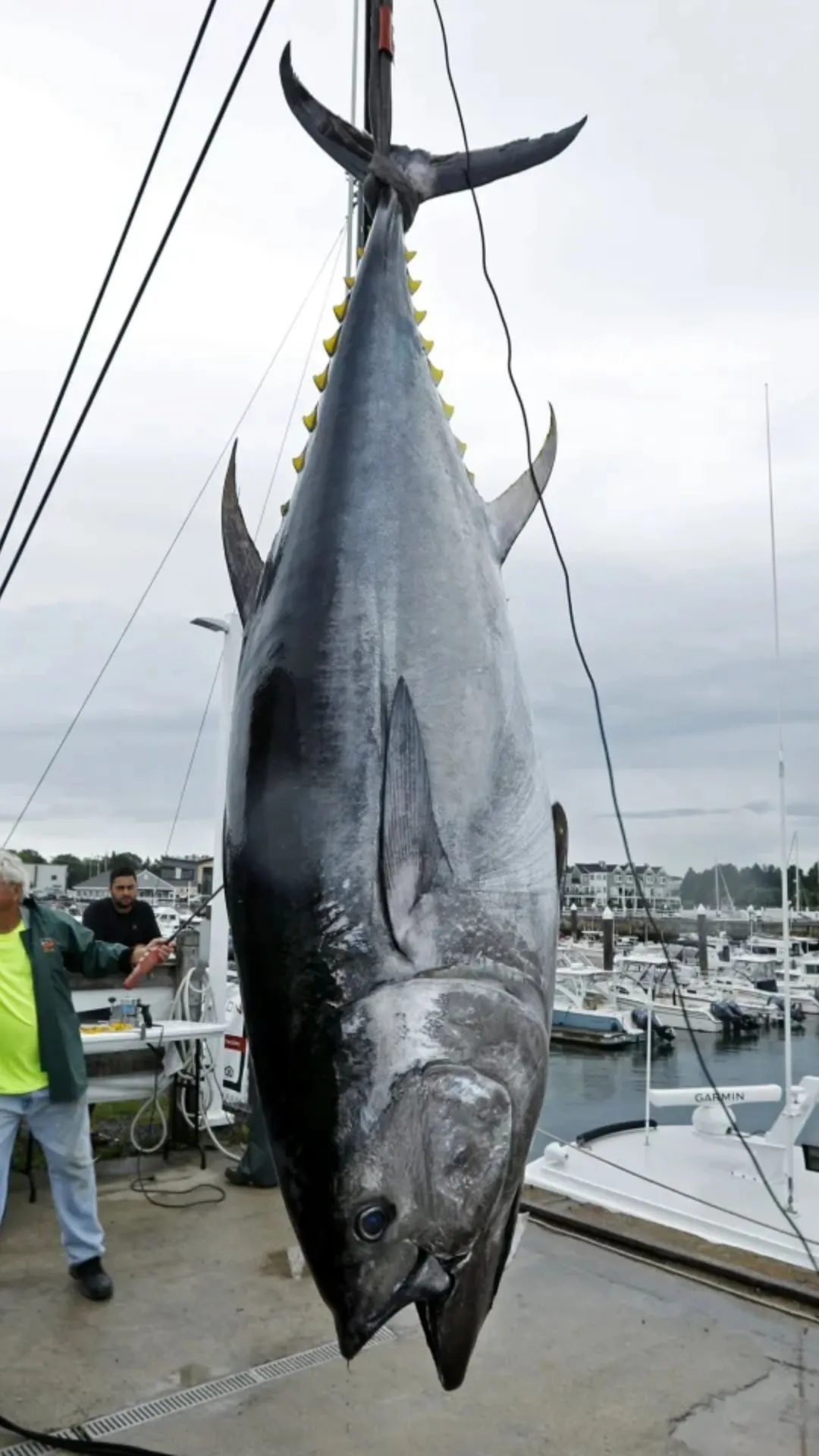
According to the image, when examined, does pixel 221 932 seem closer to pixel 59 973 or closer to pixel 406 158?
pixel 59 973

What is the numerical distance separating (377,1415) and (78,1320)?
4.17 ft

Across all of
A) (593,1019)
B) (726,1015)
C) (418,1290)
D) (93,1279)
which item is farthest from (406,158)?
(726,1015)

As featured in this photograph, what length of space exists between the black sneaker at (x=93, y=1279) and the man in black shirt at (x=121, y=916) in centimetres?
188

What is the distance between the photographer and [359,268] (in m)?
1.83

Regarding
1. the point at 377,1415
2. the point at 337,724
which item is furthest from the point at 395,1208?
the point at 377,1415

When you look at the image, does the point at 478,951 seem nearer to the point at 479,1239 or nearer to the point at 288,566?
the point at 479,1239

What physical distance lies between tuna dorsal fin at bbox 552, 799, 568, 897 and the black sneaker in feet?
11.0

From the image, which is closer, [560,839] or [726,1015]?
[560,839]

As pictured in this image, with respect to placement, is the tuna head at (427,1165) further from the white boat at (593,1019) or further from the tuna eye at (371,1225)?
the white boat at (593,1019)

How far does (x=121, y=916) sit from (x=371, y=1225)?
4.77 metres

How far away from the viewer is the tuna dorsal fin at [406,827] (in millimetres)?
1350

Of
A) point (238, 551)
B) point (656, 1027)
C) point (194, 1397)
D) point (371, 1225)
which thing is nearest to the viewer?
point (371, 1225)

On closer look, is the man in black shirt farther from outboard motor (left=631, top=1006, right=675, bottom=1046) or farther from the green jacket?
outboard motor (left=631, top=1006, right=675, bottom=1046)

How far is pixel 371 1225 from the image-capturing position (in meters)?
1.31
